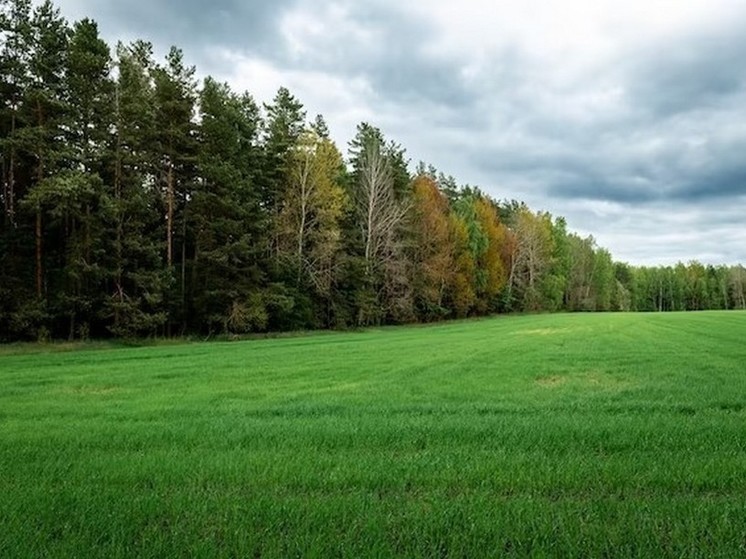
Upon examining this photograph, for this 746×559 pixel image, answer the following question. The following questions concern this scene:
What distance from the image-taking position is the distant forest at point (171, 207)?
93.2 ft

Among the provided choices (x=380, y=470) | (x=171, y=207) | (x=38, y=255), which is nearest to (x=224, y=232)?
(x=171, y=207)

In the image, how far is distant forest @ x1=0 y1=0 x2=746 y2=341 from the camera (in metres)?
28.4

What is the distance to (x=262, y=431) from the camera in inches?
288

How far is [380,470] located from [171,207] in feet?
108

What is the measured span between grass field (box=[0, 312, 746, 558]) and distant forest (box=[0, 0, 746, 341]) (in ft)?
61.6

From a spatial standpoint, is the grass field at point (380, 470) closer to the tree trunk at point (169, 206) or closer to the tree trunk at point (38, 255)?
the tree trunk at point (38, 255)

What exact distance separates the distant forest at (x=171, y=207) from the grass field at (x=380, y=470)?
18.8 metres

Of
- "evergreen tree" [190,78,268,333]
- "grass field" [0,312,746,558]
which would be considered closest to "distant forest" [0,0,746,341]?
"evergreen tree" [190,78,268,333]

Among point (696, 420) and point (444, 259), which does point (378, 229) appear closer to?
point (444, 259)

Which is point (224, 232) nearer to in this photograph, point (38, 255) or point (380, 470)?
point (38, 255)

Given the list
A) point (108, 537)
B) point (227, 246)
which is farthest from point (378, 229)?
point (108, 537)

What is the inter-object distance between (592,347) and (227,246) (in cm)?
2277

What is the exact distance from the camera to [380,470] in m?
5.33

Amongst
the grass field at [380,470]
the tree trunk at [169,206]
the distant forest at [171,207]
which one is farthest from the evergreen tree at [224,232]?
the grass field at [380,470]
